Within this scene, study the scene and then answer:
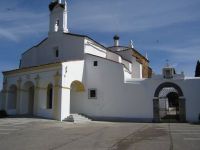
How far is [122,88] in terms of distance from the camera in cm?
2677

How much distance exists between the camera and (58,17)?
30.3m

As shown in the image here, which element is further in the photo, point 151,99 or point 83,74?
point 83,74

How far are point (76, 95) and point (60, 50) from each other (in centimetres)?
536

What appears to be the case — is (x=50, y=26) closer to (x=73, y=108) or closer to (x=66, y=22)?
(x=66, y=22)

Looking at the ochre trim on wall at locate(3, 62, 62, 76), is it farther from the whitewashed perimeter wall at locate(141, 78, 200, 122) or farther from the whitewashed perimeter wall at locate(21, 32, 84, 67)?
the whitewashed perimeter wall at locate(141, 78, 200, 122)

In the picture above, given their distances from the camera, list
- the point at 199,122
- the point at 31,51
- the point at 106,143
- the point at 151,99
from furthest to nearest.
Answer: the point at 31,51
the point at 151,99
the point at 199,122
the point at 106,143

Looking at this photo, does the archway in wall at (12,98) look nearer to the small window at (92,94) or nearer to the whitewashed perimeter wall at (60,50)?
the whitewashed perimeter wall at (60,50)

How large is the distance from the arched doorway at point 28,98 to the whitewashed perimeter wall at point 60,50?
365 centimetres

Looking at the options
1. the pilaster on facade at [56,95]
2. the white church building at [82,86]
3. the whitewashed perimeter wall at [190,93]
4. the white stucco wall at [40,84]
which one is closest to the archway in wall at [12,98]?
the white church building at [82,86]

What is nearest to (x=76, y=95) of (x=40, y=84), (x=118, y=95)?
(x=40, y=84)

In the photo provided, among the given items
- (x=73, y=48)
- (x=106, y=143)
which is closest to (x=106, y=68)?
(x=73, y=48)

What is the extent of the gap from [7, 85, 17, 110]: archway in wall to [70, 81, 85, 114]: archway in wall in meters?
6.21

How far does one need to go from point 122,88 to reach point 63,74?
6.12 metres

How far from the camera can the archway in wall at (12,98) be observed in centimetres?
2881
